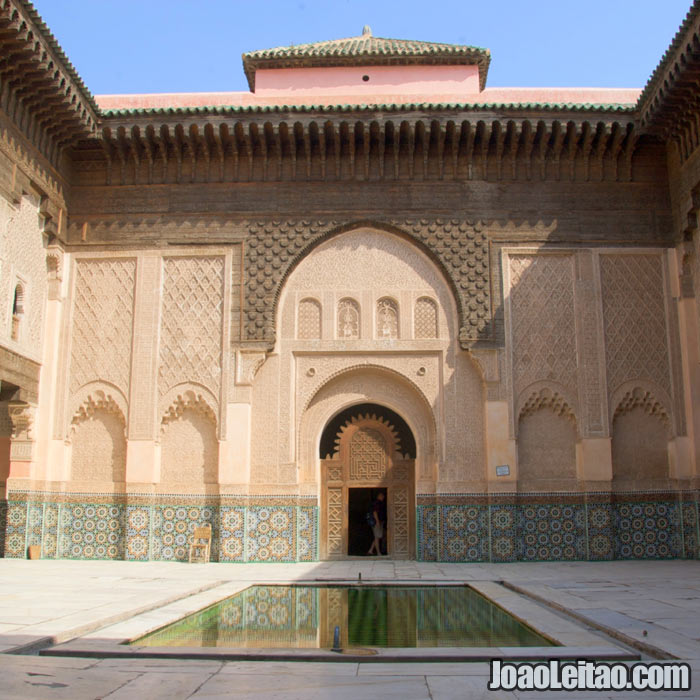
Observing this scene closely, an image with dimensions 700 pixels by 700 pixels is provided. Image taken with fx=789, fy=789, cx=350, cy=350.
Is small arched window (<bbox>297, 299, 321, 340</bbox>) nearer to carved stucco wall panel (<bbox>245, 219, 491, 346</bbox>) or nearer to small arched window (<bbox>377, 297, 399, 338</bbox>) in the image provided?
carved stucco wall panel (<bbox>245, 219, 491, 346</bbox>)

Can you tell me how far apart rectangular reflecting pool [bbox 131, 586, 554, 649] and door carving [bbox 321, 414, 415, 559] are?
2.80 metres

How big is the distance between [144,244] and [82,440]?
228 cm

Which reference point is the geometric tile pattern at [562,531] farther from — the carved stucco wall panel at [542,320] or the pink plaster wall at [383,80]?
the pink plaster wall at [383,80]

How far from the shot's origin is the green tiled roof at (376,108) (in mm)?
8531

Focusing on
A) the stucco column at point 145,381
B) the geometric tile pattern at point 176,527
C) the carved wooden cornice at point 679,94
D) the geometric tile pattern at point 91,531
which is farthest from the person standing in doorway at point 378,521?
the carved wooden cornice at point 679,94

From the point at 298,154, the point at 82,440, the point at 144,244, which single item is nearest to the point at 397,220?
the point at 298,154

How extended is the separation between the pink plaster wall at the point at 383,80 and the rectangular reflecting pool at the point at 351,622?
275 inches

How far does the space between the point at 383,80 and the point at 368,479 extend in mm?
5359

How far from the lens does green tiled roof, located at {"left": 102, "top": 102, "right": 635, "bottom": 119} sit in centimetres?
853

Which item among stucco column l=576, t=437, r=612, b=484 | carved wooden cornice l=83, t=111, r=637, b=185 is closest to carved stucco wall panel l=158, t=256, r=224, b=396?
carved wooden cornice l=83, t=111, r=637, b=185

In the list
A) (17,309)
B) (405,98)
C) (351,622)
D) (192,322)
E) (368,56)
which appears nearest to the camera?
(351,622)

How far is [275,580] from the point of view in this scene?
6.46 metres

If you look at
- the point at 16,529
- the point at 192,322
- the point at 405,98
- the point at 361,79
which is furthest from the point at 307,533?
the point at 361,79

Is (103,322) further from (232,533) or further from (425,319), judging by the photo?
(425,319)
